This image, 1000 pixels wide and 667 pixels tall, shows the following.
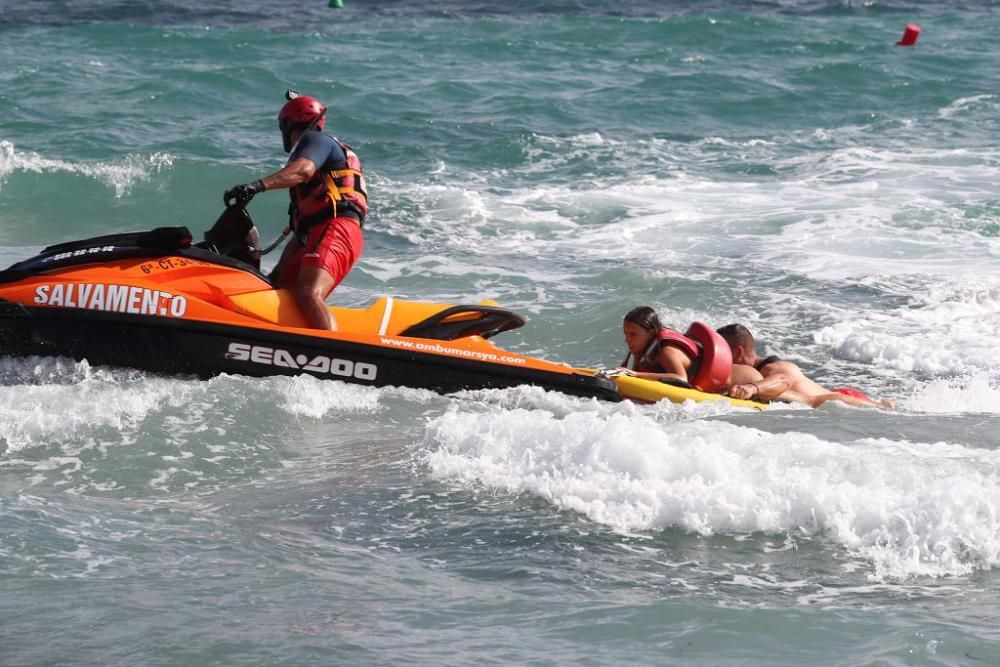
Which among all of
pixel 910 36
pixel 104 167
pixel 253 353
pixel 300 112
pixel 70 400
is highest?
pixel 910 36

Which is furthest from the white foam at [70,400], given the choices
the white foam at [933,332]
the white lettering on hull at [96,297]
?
the white foam at [933,332]

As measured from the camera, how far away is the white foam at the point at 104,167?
1509 cm

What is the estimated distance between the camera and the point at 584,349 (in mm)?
10391

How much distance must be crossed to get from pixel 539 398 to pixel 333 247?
4.57 feet

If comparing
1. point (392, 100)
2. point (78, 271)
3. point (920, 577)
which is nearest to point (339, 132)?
point (392, 100)

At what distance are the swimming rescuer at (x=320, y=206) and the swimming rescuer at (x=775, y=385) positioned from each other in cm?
234

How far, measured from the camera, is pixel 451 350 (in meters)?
7.95

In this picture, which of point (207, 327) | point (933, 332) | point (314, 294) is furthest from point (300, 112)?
point (933, 332)

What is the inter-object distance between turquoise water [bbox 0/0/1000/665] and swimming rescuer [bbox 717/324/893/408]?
46 cm

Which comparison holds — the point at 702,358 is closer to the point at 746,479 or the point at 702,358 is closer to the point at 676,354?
the point at 676,354

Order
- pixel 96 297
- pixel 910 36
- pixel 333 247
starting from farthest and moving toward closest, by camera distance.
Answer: pixel 910 36 < pixel 333 247 < pixel 96 297

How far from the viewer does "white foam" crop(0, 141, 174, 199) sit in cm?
1509

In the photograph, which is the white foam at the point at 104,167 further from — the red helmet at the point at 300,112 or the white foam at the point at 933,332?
the white foam at the point at 933,332

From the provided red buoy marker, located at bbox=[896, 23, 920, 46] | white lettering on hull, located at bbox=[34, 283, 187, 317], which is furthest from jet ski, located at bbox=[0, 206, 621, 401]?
red buoy marker, located at bbox=[896, 23, 920, 46]
